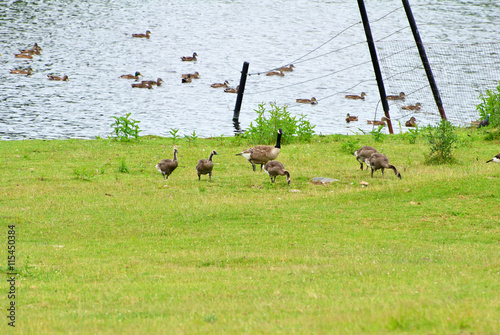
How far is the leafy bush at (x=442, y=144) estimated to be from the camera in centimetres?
2214

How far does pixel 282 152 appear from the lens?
1017 inches

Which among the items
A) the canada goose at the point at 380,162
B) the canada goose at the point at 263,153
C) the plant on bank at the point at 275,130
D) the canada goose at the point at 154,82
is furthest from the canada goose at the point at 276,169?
the canada goose at the point at 154,82

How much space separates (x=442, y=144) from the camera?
73.4 feet

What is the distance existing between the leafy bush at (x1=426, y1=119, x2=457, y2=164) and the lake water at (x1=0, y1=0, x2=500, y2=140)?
6.09m

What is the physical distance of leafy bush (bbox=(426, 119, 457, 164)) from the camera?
22.1m

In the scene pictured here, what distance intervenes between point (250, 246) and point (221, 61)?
155 feet

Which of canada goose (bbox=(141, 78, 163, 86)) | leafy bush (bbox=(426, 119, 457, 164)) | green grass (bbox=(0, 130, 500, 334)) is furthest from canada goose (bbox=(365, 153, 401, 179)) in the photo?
canada goose (bbox=(141, 78, 163, 86))

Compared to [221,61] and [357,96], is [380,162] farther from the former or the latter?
[221,61]

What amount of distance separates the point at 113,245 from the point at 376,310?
7.30 m

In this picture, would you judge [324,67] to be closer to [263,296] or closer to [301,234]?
[301,234]

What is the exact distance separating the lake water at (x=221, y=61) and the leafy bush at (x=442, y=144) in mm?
6090

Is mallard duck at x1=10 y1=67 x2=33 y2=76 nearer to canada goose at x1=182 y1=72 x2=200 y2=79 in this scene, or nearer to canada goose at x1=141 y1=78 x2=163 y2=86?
canada goose at x1=141 y1=78 x2=163 y2=86

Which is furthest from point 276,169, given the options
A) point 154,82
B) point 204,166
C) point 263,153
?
point 154,82

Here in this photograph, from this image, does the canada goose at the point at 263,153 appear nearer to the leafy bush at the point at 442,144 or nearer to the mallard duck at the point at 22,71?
the leafy bush at the point at 442,144
